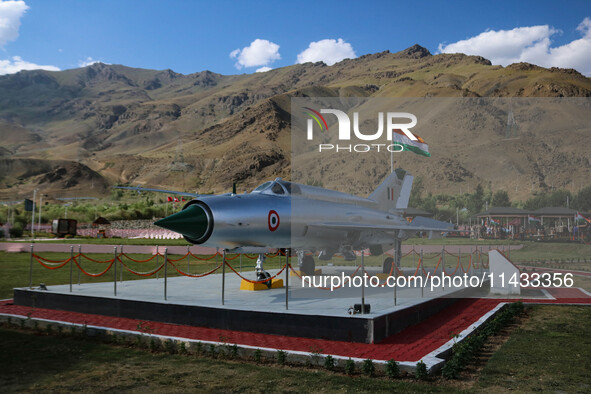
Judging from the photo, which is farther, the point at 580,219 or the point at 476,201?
the point at 476,201

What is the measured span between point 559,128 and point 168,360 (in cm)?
12146

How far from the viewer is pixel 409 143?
25234mm

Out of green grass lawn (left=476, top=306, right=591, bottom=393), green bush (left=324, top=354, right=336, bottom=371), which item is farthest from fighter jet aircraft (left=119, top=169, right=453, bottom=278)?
green grass lawn (left=476, top=306, right=591, bottom=393)

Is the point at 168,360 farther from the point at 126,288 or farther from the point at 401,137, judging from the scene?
the point at 401,137

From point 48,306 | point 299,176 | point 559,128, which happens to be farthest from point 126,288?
point 299,176

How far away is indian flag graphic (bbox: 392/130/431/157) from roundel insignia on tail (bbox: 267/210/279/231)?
14735mm

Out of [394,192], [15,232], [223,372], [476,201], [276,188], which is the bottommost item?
[223,372]

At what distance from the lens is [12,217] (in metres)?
65.4

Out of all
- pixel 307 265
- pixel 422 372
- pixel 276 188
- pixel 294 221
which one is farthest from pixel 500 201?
pixel 422 372

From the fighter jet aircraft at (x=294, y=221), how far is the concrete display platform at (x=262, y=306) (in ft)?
4.77

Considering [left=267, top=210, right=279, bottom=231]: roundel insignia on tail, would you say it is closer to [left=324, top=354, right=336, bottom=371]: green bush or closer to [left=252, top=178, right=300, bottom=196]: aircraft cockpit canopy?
[left=252, top=178, right=300, bottom=196]: aircraft cockpit canopy

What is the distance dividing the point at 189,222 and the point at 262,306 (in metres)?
2.62

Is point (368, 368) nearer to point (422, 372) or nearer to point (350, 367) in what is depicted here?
point (350, 367)

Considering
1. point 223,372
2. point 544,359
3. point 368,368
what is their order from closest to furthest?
1. point 368,368
2. point 223,372
3. point 544,359
